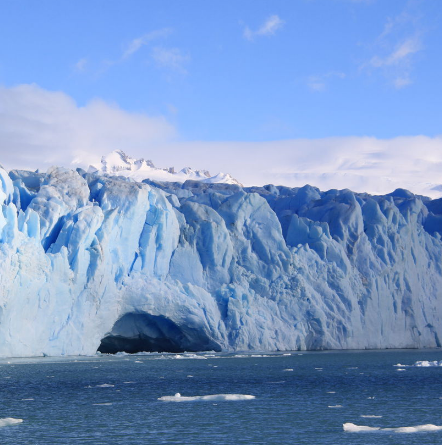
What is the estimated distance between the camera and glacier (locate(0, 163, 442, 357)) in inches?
1038

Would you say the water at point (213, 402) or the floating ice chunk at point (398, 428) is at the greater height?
the water at point (213, 402)

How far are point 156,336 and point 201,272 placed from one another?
338 centimetres

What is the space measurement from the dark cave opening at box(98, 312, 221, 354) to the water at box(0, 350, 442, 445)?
342cm

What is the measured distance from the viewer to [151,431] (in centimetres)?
1276

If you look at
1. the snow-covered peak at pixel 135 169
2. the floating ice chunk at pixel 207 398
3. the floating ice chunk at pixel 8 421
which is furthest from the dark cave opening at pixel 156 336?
the snow-covered peak at pixel 135 169

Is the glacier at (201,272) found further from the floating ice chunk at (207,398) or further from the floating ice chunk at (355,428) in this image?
the floating ice chunk at (355,428)

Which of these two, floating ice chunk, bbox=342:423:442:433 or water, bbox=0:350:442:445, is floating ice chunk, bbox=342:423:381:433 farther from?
water, bbox=0:350:442:445

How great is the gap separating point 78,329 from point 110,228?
4.02 metres

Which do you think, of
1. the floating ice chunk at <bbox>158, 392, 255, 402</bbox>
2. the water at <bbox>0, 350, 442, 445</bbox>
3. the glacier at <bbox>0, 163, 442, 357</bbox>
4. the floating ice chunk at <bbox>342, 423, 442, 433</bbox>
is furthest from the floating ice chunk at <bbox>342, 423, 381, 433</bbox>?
the glacier at <bbox>0, 163, 442, 357</bbox>

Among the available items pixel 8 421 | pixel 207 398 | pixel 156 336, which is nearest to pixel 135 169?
pixel 156 336

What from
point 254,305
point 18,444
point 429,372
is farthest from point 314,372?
point 18,444

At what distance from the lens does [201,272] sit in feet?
102

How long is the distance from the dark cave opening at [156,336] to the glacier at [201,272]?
70mm

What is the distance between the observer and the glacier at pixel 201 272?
26.4 meters
